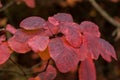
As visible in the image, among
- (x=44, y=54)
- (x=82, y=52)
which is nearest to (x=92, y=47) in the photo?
(x=82, y=52)

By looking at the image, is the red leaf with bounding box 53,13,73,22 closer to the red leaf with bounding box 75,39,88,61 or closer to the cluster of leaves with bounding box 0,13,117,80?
the cluster of leaves with bounding box 0,13,117,80

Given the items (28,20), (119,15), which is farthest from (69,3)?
(28,20)

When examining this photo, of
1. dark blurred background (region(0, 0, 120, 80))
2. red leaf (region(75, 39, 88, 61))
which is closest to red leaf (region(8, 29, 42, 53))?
red leaf (region(75, 39, 88, 61))

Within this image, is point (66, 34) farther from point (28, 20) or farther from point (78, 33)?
point (28, 20)

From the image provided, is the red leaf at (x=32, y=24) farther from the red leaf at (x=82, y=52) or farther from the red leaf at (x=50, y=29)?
the red leaf at (x=82, y=52)

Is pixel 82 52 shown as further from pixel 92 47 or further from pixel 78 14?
pixel 78 14

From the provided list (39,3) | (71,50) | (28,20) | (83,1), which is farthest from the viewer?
(83,1)
